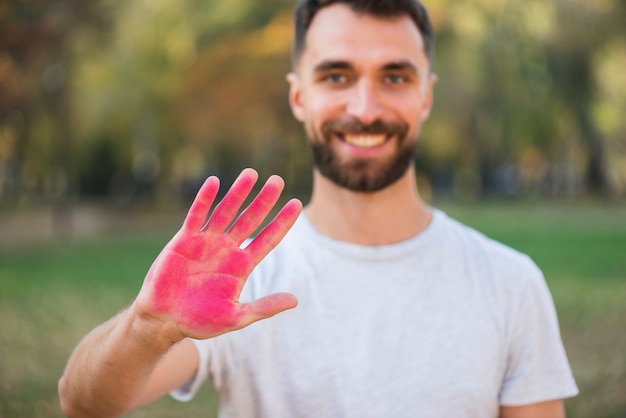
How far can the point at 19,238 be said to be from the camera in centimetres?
1639

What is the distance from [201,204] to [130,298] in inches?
298

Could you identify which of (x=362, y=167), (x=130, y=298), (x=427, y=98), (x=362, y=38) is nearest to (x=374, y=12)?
(x=362, y=38)

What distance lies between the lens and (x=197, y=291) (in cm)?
155

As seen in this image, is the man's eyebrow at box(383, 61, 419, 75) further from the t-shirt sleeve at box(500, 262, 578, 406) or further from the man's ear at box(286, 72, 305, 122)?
the t-shirt sleeve at box(500, 262, 578, 406)

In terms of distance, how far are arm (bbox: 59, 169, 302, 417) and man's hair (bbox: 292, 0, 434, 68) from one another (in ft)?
2.80

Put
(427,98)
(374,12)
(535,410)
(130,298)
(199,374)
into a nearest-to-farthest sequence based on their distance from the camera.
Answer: (199,374) → (535,410) → (374,12) → (427,98) → (130,298)

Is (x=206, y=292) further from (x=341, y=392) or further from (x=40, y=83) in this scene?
(x=40, y=83)

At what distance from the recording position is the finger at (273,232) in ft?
5.31

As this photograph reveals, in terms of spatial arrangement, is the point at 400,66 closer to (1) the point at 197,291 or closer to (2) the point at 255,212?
(2) the point at 255,212

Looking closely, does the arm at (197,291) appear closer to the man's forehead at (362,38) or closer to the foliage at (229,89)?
the man's forehead at (362,38)

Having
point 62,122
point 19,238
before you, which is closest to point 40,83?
point 62,122

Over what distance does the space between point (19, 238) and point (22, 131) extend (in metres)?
3.55

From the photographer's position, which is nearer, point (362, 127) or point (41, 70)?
point (362, 127)

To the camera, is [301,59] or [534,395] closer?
[534,395]
